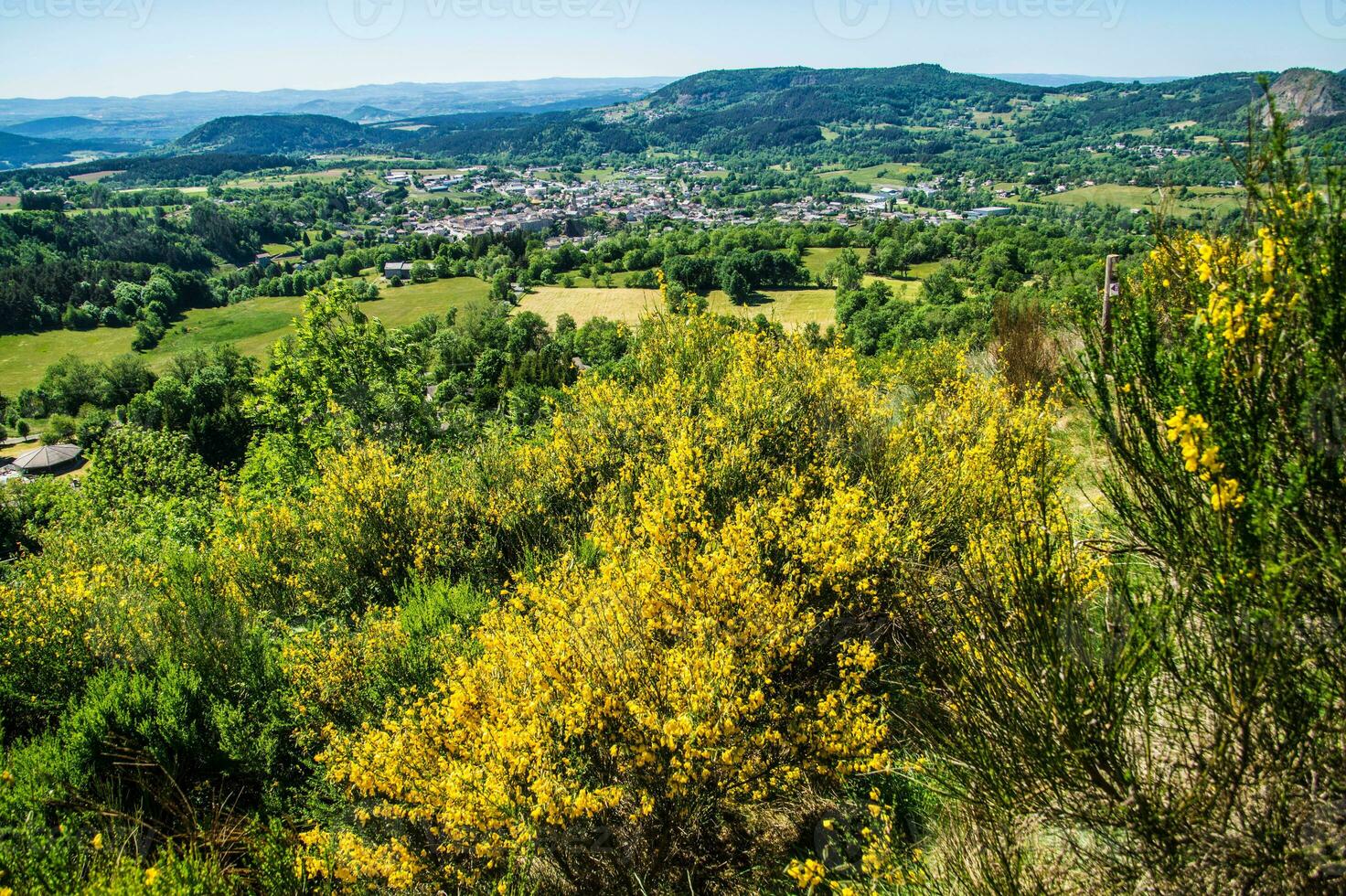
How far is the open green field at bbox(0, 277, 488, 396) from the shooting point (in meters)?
76.0

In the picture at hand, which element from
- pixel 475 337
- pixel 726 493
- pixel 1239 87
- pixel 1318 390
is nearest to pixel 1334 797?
pixel 1318 390

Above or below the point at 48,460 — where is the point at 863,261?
above

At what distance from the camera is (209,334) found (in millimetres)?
84812

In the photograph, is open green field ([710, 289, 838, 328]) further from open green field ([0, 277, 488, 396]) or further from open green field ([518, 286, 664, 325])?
open green field ([0, 277, 488, 396])

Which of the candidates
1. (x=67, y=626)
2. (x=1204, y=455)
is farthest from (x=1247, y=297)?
(x=67, y=626)

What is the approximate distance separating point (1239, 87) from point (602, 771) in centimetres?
25980

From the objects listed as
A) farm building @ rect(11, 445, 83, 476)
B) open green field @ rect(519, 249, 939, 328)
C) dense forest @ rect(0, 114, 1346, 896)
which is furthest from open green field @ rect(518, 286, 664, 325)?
dense forest @ rect(0, 114, 1346, 896)

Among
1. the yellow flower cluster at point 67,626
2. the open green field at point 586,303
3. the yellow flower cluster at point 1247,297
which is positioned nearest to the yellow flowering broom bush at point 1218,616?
the yellow flower cluster at point 1247,297

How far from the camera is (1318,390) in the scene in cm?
344

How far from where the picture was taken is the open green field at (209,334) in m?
76.0

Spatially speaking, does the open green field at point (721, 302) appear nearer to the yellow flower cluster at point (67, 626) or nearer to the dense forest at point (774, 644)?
the dense forest at point (774, 644)

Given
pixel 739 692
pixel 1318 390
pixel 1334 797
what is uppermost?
pixel 1318 390

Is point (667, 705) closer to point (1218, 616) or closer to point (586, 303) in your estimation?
point (1218, 616)

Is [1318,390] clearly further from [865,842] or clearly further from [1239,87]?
[1239,87]
